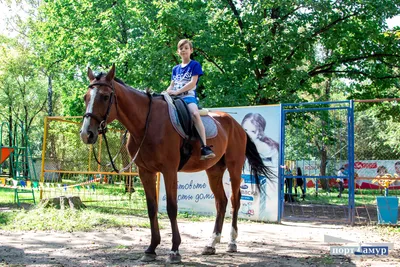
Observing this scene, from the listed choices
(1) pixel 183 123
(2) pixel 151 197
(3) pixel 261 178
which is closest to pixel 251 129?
(3) pixel 261 178

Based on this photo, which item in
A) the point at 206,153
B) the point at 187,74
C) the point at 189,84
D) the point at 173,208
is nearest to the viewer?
the point at 173,208

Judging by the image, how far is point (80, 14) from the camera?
19.0 m

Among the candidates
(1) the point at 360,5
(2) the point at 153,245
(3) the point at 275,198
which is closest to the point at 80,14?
(1) the point at 360,5

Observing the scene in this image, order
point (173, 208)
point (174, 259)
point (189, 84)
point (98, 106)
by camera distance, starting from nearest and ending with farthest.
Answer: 1. point (98, 106)
2. point (174, 259)
3. point (173, 208)
4. point (189, 84)

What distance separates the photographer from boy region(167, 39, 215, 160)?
232 inches

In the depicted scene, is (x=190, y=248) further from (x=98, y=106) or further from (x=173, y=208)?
(x=98, y=106)

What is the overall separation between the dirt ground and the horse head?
1.68 m

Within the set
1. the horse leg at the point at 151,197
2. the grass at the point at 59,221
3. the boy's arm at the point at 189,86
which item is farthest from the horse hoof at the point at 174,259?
the grass at the point at 59,221

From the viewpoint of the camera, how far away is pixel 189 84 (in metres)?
5.97

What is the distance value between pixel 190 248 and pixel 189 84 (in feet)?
8.48

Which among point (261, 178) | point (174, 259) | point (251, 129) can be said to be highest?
point (251, 129)

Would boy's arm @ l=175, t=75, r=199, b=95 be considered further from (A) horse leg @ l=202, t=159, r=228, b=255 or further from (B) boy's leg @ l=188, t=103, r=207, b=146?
(A) horse leg @ l=202, t=159, r=228, b=255

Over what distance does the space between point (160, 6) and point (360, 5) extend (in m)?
Answer: 7.43

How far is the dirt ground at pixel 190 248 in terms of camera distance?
5312 mm
